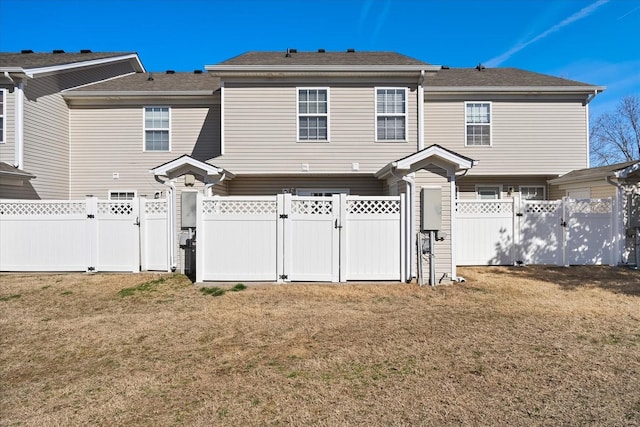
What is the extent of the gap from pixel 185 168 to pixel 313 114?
4462 mm

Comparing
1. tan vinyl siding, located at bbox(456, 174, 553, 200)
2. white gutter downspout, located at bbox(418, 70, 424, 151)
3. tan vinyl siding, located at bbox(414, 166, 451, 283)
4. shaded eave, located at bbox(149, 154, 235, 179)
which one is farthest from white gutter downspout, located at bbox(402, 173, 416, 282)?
tan vinyl siding, located at bbox(456, 174, 553, 200)

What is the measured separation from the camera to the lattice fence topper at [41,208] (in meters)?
8.62

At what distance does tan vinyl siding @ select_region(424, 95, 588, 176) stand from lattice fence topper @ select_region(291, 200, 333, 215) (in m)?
6.85

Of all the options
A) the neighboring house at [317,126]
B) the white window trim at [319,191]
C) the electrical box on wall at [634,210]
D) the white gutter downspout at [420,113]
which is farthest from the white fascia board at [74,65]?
the electrical box on wall at [634,210]

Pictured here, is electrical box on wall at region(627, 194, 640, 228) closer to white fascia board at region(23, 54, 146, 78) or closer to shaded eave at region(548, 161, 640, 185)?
shaded eave at region(548, 161, 640, 185)

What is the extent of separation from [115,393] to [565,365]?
4.34m

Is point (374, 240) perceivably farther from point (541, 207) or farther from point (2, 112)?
point (2, 112)

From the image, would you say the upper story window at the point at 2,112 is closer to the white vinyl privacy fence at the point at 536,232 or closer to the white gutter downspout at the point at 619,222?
the white vinyl privacy fence at the point at 536,232

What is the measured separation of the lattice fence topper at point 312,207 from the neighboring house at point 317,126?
370cm

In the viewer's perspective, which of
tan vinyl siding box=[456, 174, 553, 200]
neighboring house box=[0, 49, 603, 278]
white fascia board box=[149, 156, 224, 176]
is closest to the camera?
white fascia board box=[149, 156, 224, 176]

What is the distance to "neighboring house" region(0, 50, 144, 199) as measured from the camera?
10609mm

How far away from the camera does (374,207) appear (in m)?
7.27

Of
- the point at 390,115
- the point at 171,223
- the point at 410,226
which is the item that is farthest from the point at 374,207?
the point at 390,115

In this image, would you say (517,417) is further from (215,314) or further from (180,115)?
(180,115)
